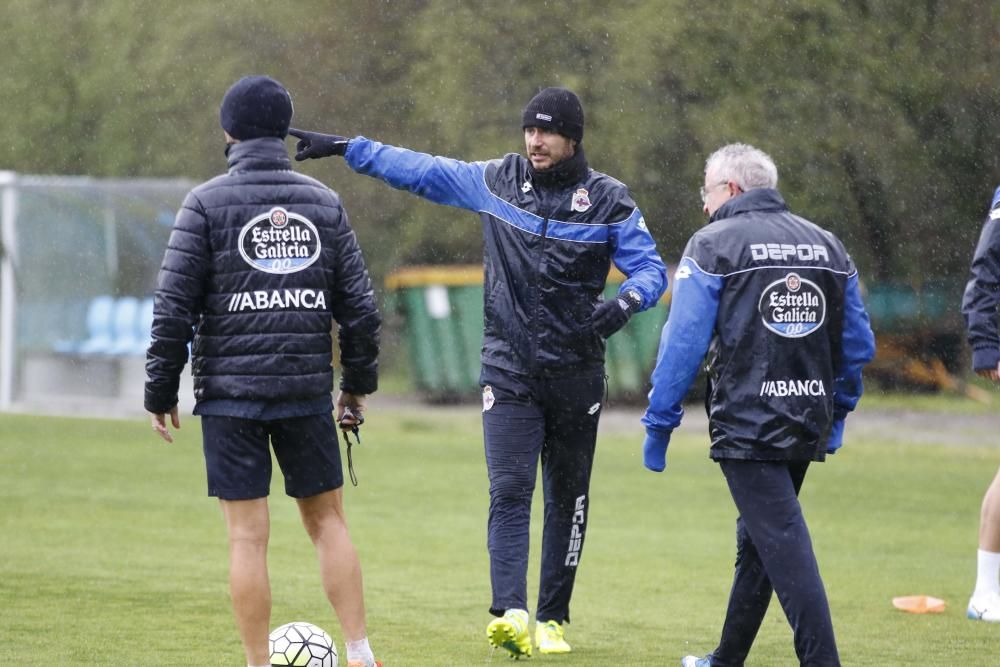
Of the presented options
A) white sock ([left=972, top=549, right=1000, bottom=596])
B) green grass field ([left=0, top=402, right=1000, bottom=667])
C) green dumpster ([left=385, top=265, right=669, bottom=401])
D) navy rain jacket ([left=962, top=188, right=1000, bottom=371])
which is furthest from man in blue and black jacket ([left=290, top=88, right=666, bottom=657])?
green dumpster ([left=385, top=265, right=669, bottom=401])

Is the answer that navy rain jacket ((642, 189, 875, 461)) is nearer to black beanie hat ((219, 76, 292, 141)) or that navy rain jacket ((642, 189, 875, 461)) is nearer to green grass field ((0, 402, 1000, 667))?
black beanie hat ((219, 76, 292, 141))

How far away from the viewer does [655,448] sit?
5445 mm

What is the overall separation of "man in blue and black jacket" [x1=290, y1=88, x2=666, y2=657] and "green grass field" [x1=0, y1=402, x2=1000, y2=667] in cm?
57

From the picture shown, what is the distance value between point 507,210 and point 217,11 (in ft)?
55.5

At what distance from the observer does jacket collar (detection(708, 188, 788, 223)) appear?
5.48m

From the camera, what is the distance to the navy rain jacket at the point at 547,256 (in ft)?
20.9

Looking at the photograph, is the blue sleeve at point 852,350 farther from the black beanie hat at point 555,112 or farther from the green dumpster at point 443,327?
the green dumpster at point 443,327

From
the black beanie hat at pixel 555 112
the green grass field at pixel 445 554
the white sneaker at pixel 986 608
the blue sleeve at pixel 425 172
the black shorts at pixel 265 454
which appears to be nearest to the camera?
the black shorts at pixel 265 454

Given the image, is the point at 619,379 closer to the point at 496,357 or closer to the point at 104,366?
the point at 104,366

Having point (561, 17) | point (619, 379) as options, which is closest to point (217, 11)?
point (561, 17)

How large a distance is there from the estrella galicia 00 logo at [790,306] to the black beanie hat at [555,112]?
135cm

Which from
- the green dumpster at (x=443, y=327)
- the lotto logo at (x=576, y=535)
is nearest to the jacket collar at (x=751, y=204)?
the lotto logo at (x=576, y=535)

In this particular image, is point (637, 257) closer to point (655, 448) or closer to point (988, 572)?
point (655, 448)

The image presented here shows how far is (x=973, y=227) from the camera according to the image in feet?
66.6
